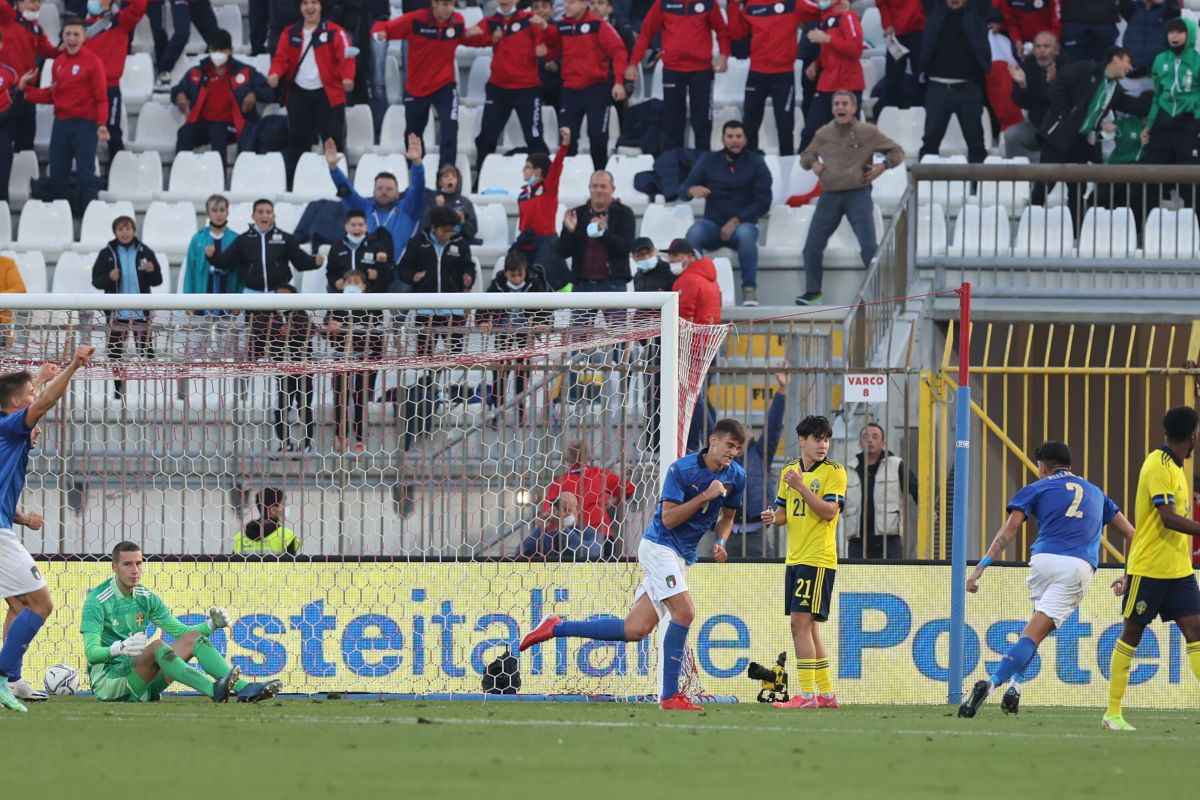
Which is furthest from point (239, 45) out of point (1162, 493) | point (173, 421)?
point (1162, 493)

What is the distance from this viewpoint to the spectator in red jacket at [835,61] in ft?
62.7

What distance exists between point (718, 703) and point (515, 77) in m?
9.25

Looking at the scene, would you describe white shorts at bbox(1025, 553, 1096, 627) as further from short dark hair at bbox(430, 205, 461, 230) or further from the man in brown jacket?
short dark hair at bbox(430, 205, 461, 230)

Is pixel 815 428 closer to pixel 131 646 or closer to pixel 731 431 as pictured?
pixel 731 431

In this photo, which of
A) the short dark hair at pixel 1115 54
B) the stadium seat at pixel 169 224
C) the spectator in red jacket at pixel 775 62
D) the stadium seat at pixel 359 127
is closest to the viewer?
the short dark hair at pixel 1115 54

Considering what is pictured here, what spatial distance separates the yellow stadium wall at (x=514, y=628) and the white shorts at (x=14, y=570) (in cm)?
258

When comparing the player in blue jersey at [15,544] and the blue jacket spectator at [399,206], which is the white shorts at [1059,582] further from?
the blue jacket spectator at [399,206]

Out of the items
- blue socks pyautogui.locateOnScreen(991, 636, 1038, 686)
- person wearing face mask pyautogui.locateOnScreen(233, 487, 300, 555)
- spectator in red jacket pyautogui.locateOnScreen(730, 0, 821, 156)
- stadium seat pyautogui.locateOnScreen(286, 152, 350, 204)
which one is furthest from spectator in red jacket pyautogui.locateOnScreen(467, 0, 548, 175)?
blue socks pyautogui.locateOnScreen(991, 636, 1038, 686)

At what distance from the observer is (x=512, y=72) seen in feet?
65.1

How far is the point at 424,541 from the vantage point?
1332 cm

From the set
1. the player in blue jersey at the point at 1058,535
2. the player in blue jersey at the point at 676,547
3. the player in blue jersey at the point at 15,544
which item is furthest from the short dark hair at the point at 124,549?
the player in blue jersey at the point at 1058,535

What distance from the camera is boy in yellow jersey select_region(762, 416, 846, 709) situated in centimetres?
1167

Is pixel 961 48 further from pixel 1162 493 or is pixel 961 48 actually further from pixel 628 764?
pixel 628 764

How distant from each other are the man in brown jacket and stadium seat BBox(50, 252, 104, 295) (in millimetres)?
7110
